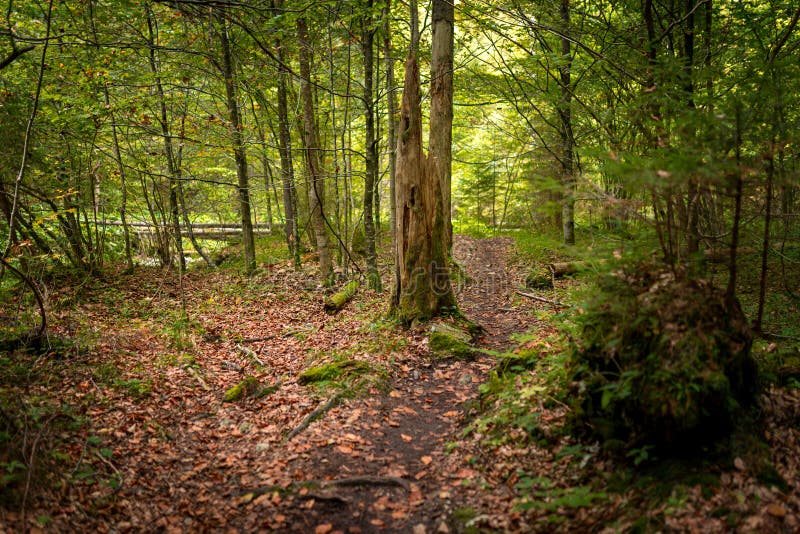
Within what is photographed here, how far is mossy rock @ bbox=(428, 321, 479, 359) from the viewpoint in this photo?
7.18 metres

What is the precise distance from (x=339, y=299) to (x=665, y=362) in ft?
26.8

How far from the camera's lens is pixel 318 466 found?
459 centimetres

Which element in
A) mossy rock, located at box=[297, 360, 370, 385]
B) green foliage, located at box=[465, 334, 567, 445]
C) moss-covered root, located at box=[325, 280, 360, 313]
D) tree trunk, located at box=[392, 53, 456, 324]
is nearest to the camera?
green foliage, located at box=[465, 334, 567, 445]

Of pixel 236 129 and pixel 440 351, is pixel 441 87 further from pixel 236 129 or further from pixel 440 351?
pixel 236 129

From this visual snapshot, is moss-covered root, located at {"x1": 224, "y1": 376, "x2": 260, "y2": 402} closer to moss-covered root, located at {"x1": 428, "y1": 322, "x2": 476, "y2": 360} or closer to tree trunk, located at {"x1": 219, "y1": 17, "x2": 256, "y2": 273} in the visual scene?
moss-covered root, located at {"x1": 428, "y1": 322, "x2": 476, "y2": 360}

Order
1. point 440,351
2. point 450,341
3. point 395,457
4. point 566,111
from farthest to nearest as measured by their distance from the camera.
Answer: point 566,111
point 450,341
point 440,351
point 395,457

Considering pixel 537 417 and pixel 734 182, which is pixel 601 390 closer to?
pixel 537 417

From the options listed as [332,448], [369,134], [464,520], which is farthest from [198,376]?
[369,134]

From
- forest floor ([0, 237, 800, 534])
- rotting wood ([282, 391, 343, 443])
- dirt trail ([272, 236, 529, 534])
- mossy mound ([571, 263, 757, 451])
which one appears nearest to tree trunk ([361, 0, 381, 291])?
forest floor ([0, 237, 800, 534])

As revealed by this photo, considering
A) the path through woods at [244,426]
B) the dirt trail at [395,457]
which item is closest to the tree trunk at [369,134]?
the path through woods at [244,426]

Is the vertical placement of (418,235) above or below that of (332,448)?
above

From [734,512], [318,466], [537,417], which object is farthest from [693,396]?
[318,466]

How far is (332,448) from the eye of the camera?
16.1 ft

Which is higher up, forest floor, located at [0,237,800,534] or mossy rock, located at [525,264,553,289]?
mossy rock, located at [525,264,553,289]
